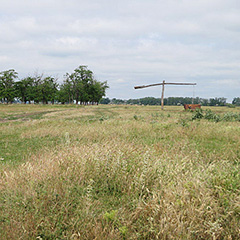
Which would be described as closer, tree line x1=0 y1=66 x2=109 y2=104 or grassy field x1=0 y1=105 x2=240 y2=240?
grassy field x1=0 y1=105 x2=240 y2=240

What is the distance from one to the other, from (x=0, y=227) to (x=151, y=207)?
2.40 metres

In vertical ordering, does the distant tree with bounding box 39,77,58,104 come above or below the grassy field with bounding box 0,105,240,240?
above

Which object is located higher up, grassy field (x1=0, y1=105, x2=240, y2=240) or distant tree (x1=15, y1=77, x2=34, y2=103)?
distant tree (x1=15, y1=77, x2=34, y2=103)

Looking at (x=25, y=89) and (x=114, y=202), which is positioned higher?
(x=25, y=89)

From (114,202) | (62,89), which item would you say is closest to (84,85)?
(62,89)

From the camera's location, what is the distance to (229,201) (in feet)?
13.4

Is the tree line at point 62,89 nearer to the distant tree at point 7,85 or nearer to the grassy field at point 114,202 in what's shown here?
the distant tree at point 7,85

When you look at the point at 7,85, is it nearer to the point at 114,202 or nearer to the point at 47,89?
the point at 47,89

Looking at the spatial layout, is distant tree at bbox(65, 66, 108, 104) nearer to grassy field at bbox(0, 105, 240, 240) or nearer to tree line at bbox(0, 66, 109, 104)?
tree line at bbox(0, 66, 109, 104)

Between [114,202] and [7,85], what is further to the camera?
[7,85]

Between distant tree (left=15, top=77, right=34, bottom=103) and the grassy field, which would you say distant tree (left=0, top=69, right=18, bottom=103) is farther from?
the grassy field

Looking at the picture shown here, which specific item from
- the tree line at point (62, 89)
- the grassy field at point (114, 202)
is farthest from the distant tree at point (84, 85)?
the grassy field at point (114, 202)

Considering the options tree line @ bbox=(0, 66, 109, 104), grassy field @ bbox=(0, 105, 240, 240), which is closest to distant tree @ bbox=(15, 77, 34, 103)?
tree line @ bbox=(0, 66, 109, 104)

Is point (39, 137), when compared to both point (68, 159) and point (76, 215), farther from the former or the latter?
point (76, 215)
